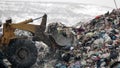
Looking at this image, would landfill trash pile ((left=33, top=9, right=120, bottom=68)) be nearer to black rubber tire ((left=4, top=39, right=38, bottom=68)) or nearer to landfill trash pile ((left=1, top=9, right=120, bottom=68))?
landfill trash pile ((left=1, top=9, right=120, bottom=68))

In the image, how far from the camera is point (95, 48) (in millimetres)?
10312

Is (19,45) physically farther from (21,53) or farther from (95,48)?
(95,48)

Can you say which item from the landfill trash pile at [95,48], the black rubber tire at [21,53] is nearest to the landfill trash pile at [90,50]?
the landfill trash pile at [95,48]

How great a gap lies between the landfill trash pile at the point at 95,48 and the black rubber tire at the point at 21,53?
783 mm

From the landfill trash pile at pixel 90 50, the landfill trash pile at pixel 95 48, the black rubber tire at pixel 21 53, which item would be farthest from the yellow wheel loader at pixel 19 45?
the landfill trash pile at pixel 95 48

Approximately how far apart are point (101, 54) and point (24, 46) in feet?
6.85

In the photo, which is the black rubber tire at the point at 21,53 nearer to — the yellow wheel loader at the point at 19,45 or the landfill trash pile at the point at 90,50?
the yellow wheel loader at the point at 19,45

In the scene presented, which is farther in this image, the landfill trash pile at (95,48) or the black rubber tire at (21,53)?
the black rubber tire at (21,53)

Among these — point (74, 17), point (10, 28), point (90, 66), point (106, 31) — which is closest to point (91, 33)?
point (106, 31)

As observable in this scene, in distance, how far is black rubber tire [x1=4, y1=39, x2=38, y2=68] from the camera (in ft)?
31.7

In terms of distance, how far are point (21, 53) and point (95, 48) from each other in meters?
2.11

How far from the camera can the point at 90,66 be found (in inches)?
373

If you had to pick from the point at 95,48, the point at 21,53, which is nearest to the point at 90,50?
the point at 95,48

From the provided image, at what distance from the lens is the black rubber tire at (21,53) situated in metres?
9.66
